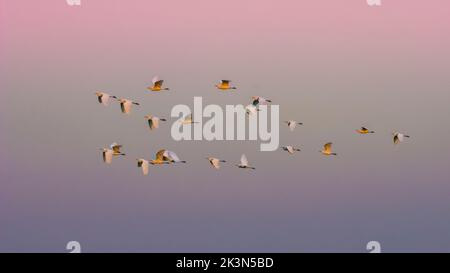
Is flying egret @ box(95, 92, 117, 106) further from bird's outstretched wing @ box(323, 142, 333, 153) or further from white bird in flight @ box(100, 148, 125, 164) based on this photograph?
bird's outstretched wing @ box(323, 142, 333, 153)

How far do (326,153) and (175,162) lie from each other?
342cm

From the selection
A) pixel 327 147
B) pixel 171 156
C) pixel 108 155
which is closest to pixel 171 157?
pixel 171 156

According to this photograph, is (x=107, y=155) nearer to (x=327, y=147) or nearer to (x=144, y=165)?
(x=144, y=165)

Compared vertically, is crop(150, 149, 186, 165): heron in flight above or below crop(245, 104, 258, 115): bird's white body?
below

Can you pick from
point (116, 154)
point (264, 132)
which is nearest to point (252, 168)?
point (264, 132)

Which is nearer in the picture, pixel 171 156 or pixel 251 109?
pixel 171 156

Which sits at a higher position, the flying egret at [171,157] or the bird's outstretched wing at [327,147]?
the bird's outstretched wing at [327,147]

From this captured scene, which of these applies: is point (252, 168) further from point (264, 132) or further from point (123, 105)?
point (123, 105)

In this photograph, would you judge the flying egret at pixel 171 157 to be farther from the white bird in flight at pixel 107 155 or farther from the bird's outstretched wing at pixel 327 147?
the bird's outstretched wing at pixel 327 147

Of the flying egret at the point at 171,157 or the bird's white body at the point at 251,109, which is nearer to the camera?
the flying egret at the point at 171,157

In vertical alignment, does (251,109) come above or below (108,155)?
above

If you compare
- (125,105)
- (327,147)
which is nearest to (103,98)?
(125,105)

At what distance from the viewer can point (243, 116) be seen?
33906 mm

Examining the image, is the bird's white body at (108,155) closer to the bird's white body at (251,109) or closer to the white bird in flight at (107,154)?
the white bird in flight at (107,154)
